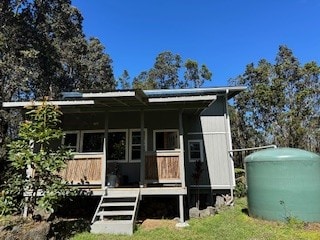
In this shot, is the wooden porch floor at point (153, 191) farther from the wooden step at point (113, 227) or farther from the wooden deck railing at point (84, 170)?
the wooden step at point (113, 227)

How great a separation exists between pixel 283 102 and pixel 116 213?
1933 cm

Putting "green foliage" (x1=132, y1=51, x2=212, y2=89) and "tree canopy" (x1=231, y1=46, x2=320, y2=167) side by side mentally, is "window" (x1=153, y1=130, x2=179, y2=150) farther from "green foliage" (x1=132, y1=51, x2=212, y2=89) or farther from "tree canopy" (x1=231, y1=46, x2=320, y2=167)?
"green foliage" (x1=132, y1=51, x2=212, y2=89)

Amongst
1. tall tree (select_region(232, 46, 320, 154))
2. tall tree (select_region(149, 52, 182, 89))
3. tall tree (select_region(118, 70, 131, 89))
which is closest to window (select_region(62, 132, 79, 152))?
tall tree (select_region(232, 46, 320, 154))

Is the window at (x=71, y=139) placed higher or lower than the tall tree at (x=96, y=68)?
lower

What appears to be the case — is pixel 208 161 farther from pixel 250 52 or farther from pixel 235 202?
pixel 250 52

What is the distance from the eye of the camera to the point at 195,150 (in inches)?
458

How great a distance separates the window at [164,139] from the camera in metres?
11.1

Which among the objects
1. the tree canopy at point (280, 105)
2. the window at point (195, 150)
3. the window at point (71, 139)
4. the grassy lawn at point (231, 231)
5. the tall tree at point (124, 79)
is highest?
the tall tree at point (124, 79)

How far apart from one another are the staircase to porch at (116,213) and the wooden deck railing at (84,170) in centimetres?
65

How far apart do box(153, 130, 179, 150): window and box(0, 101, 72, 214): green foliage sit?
4.26 meters

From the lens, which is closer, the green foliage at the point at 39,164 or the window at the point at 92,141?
the green foliage at the point at 39,164

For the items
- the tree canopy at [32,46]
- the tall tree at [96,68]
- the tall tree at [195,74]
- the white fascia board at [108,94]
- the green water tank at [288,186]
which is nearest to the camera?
the green water tank at [288,186]

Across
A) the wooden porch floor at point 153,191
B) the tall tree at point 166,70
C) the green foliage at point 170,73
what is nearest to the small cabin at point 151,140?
the wooden porch floor at point 153,191

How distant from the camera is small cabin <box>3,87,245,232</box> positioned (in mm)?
8734
